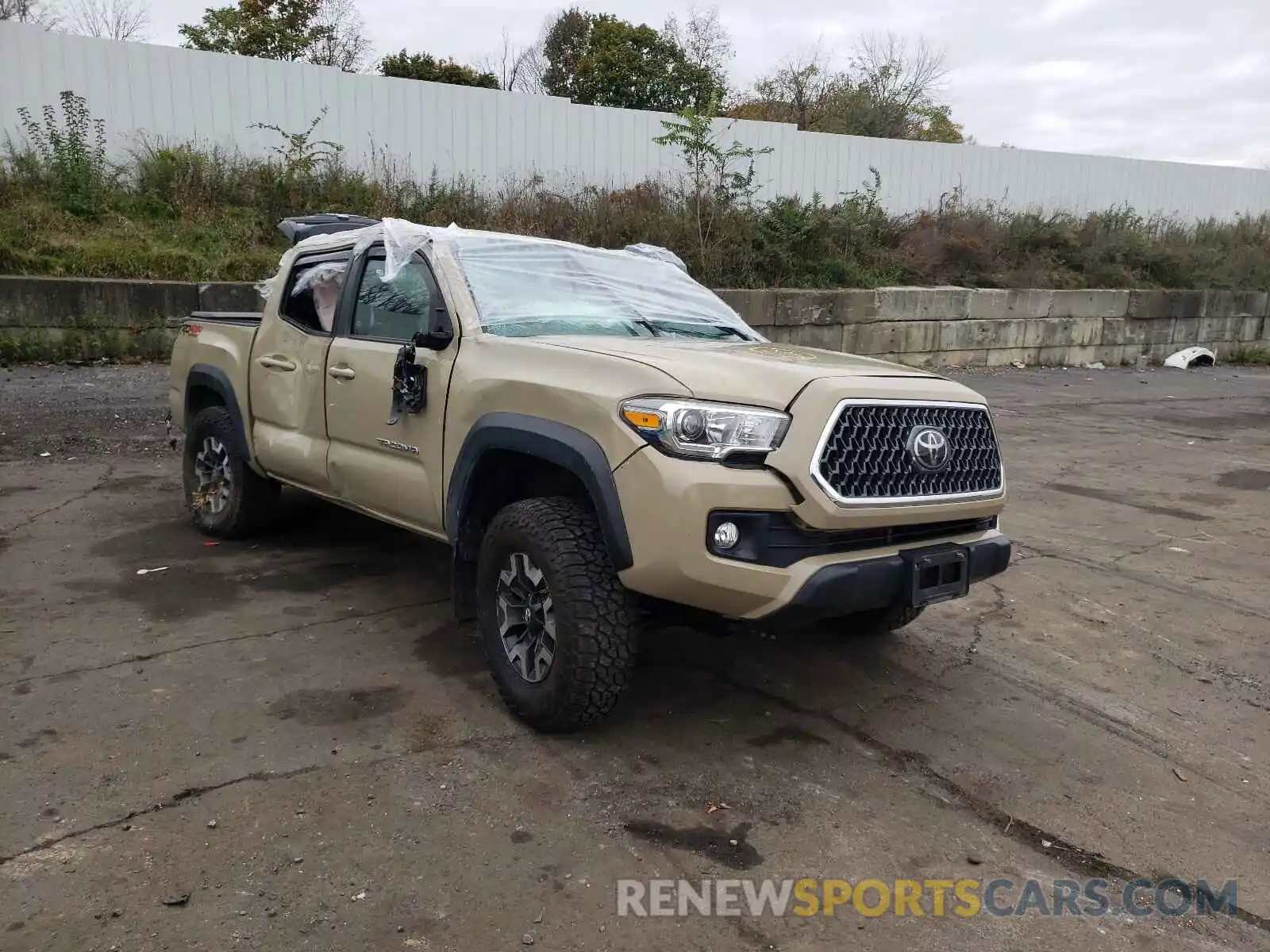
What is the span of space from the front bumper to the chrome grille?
0.34ft

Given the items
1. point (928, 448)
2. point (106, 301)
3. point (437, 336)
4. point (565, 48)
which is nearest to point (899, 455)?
point (928, 448)

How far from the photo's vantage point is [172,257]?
11.2 meters

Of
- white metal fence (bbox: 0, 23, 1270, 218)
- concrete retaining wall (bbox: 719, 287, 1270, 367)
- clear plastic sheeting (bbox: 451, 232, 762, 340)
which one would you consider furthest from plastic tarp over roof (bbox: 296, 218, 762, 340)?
white metal fence (bbox: 0, 23, 1270, 218)

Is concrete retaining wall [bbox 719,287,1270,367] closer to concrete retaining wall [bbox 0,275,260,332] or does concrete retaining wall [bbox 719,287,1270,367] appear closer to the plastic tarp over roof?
concrete retaining wall [bbox 0,275,260,332]

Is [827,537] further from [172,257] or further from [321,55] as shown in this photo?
[321,55]

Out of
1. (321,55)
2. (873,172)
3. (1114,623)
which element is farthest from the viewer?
(321,55)

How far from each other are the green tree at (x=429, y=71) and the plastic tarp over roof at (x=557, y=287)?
2732 centimetres

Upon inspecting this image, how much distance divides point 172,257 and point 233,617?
802 centimetres

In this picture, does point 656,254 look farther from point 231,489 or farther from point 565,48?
point 565,48

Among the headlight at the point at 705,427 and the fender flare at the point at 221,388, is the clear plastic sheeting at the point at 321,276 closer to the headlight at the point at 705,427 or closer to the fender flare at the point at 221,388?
the fender flare at the point at 221,388

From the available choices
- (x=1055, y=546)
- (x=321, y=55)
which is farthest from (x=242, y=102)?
(x=321, y=55)

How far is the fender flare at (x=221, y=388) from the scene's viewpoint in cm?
546

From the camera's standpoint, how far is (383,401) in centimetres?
428

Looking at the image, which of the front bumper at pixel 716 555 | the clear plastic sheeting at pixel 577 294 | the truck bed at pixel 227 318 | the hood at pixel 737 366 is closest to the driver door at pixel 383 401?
the clear plastic sheeting at pixel 577 294
